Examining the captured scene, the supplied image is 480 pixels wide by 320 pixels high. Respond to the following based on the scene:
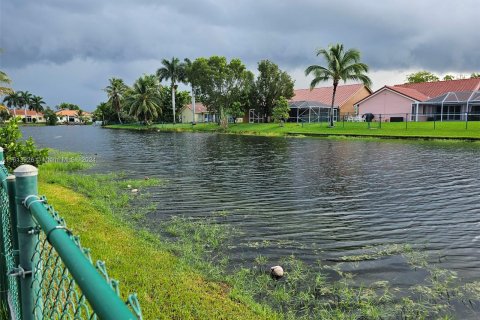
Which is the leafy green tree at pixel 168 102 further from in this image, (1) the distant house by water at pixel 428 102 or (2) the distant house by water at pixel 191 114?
(1) the distant house by water at pixel 428 102

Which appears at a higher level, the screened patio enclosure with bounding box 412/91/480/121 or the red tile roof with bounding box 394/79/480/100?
the red tile roof with bounding box 394/79/480/100

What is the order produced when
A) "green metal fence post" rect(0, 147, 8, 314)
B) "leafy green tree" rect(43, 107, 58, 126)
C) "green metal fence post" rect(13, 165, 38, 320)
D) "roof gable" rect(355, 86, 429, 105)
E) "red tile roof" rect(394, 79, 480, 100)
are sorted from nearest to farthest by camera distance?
"green metal fence post" rect(13, 165, 38, 320) → "green metal fence post" rect(0, 147, 8, 314) → "roof gable" rect(355, 86, 429, 105) → "red tile roof" rect(394, 79, 480, 100) → "leafy green tree" rect(43, 107, 58, 126)

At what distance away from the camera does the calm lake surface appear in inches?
283

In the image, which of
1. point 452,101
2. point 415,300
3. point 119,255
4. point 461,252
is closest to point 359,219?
point 461,252

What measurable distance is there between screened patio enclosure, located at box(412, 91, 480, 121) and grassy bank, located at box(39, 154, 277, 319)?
45.3 metres

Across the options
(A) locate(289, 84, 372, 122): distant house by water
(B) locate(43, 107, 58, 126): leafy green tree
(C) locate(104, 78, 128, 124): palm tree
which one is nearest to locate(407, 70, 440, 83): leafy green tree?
(A) locate(289, 84, 372, 122): distant house by water

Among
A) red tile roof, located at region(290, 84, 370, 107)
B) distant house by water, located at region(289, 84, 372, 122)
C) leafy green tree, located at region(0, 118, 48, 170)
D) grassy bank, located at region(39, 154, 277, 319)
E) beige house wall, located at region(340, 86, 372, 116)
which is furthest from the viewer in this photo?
red tile roof, located at region(290, 84, 370, 107)

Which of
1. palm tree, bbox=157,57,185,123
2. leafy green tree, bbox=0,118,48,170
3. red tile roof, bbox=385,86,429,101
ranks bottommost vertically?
leafy green tree, bbox=0,118,48,170

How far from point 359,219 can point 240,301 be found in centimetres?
504

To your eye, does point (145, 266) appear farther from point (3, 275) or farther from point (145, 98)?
point (145, 98)

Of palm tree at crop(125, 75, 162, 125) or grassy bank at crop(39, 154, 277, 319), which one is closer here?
grassy bank at crop(39, 154, 277, 319)

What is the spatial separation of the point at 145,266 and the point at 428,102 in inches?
1960

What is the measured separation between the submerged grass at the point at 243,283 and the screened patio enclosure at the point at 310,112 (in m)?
51.2

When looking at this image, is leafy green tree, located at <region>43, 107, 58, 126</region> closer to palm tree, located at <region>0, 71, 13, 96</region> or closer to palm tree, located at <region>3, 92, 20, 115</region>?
palm tree, located at <region>3, 92, 20, 115</region>
